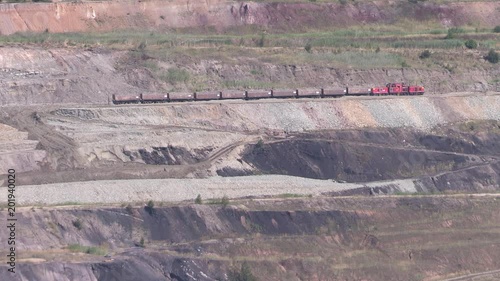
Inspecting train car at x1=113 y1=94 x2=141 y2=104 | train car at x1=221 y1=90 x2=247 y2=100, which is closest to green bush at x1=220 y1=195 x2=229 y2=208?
train car at x1=113 y1=94 x2=141 y2=104

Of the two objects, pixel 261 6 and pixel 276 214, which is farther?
pixel 261 6

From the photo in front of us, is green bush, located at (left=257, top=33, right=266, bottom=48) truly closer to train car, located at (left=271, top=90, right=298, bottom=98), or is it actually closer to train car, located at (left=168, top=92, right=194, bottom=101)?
train car, located at (left=271, top=90, right=298, bottom=98)

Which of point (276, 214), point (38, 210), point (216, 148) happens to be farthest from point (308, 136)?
point (38, 210)

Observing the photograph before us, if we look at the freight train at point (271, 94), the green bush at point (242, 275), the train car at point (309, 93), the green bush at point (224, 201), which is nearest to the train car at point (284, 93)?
the freight train at point (271, 94)

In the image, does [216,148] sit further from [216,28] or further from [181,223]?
[216,28]

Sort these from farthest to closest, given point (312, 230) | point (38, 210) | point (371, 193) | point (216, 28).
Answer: point (216, 28) < point (371, 193) < point (312, 230) < point (38, 210)

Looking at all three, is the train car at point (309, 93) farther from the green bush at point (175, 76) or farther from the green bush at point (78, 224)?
the green bush at point (78, 224)

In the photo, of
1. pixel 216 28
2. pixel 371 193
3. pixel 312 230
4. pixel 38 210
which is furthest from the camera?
pixel 216 28
